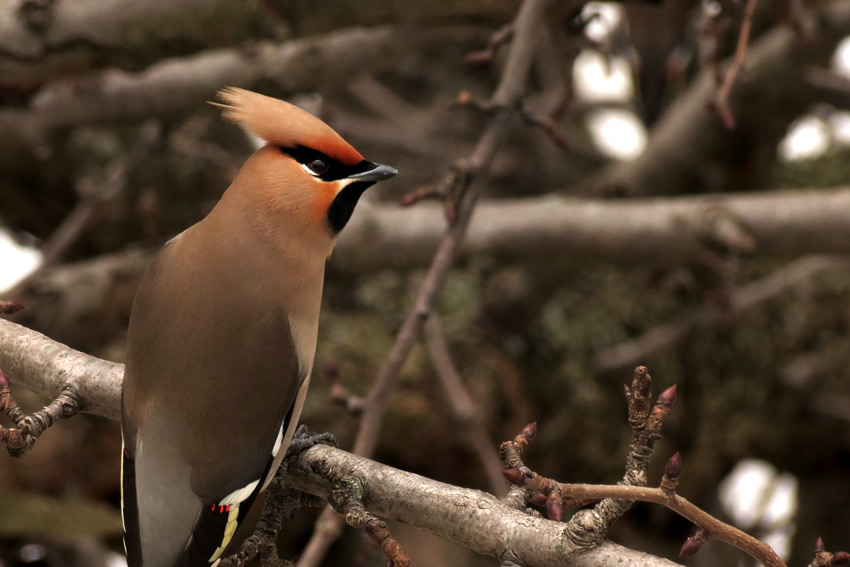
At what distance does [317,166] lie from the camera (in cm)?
240

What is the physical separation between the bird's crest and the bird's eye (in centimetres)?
3

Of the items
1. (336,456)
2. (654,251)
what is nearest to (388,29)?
(654,251)

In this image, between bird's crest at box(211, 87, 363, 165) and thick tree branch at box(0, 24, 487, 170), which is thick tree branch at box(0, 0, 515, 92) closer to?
thick tree branch at box(0, 24, 487, 170)

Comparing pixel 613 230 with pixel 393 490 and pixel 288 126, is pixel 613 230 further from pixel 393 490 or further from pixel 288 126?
pixel 393 490

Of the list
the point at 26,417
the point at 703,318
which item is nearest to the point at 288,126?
the point at 26,417

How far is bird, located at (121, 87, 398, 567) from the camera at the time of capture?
2174 mm

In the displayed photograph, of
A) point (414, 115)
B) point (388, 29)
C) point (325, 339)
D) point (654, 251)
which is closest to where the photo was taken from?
point (388, 29)

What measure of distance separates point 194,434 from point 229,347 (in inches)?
7.7

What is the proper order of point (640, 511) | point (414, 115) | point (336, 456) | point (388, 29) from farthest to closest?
point (414, 115) → point (640, 511) → point (388, 29) → point (336, 456)

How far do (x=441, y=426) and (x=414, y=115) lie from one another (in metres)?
2.22

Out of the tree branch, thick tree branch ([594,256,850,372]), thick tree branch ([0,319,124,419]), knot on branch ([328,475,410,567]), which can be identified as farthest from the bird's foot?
thick tree branch ([594,256,850,372])

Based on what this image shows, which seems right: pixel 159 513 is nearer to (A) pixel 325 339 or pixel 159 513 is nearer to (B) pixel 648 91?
(A) pixel 325 339

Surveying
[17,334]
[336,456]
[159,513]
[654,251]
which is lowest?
[159,513]

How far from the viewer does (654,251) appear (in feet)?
12.0
